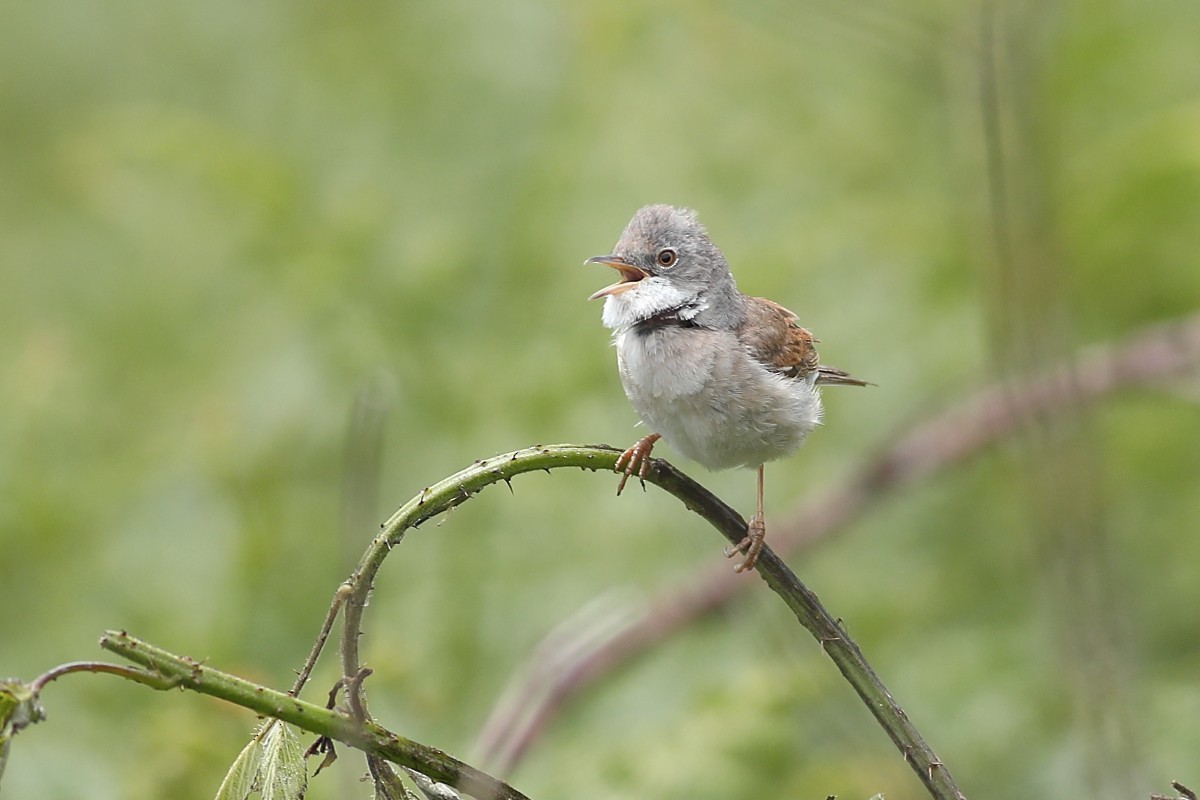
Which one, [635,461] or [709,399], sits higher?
[709,399]

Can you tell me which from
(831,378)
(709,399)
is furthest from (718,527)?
(831,378)

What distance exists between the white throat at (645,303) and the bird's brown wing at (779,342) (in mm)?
176

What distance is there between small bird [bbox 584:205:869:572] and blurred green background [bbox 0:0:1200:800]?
28 centimetres

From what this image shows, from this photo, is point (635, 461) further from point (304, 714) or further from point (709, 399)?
point (304, 714)

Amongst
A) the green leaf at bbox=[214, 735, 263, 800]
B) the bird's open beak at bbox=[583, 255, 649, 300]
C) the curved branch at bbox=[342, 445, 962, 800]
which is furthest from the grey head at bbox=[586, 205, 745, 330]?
the green leaf at bbox=[214, 735, 263, 800]

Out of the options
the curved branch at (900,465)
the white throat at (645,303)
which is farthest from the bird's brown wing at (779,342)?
the curved branch at (900,465)

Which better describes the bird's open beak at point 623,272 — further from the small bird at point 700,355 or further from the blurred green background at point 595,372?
the blurred green background at point 595,372

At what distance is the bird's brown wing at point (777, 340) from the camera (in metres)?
3.45

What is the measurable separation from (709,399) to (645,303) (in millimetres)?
322

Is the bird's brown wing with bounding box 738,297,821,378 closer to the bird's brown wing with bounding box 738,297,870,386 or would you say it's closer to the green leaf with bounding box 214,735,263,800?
the bird's brown wing with bounding box 738,297,870,386

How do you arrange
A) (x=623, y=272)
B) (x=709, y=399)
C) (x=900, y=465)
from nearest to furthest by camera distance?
(x=709, y=399) < (x=623, y=272) < (x=900, y=465)

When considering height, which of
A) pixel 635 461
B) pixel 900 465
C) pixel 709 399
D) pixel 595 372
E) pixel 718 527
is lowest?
pixel 718 527

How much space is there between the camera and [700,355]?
327 centimetres

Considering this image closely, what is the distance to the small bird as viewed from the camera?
3.15m
